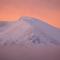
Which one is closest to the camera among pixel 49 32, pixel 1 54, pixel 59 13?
pixel 1 54

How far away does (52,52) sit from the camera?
0.94 meters

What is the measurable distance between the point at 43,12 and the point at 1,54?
0.69m

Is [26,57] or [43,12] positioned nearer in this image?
[26,57]

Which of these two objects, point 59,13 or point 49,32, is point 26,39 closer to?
point 49,32

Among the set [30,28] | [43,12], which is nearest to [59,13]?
[43,12]

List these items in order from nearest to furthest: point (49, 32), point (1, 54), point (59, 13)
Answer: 1. point (1, 54)
2. point (49, 32)
3. point (59, 13)

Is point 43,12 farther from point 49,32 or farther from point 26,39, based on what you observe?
point 26,39

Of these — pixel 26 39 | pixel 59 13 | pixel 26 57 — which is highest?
pixel 59 13

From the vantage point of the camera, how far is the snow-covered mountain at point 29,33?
0.94 metres

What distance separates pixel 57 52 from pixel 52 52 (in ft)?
0.14

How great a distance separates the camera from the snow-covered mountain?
3.08 ft

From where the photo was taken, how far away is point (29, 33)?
0.96m

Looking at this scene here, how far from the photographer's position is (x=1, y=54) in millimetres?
901

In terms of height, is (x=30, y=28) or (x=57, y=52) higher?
(x=30, y=28)
